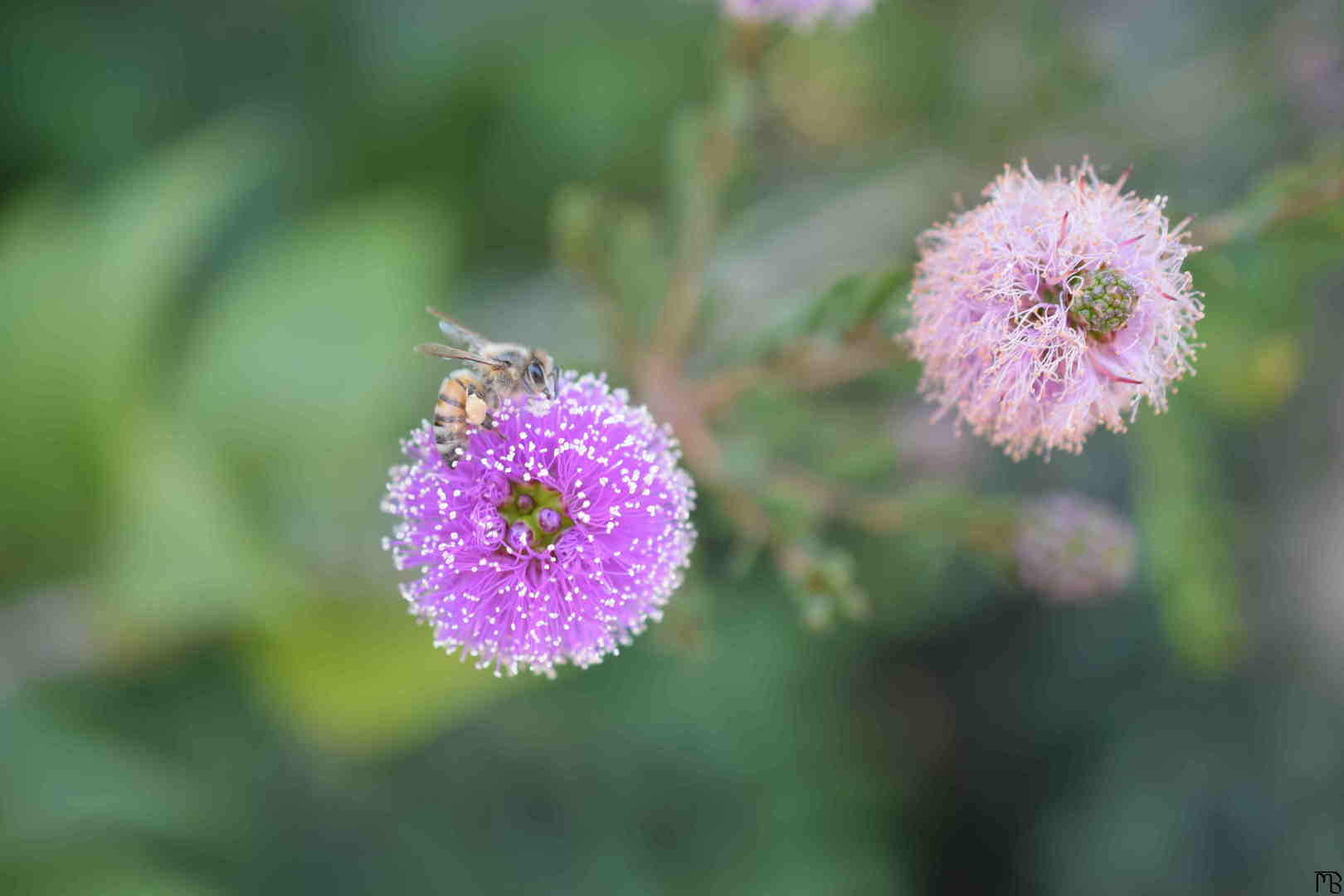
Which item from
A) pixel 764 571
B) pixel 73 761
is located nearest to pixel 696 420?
pixel 764 571

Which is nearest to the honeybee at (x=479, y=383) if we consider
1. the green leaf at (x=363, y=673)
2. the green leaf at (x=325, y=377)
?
the green leaf at (x=363, y=673)

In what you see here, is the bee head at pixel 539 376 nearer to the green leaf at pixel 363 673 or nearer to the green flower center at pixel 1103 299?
the green flower center at pixel 1103 299

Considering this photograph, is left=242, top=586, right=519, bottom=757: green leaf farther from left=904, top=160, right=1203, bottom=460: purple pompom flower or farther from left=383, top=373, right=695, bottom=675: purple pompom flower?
left=904, top=160, right=1203, bottom=460: purple pompom flower

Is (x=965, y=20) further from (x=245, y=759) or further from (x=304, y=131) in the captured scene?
(x=245, y=759)

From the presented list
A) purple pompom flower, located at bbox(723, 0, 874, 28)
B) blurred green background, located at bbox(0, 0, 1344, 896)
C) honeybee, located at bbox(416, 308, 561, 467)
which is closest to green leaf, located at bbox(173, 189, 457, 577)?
blurred green background, located at bbox(0, 0, 1344, 896)

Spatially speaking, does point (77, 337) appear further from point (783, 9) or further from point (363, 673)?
point (783, 9)

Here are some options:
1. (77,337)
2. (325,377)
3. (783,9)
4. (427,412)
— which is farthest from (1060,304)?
(77,337)
